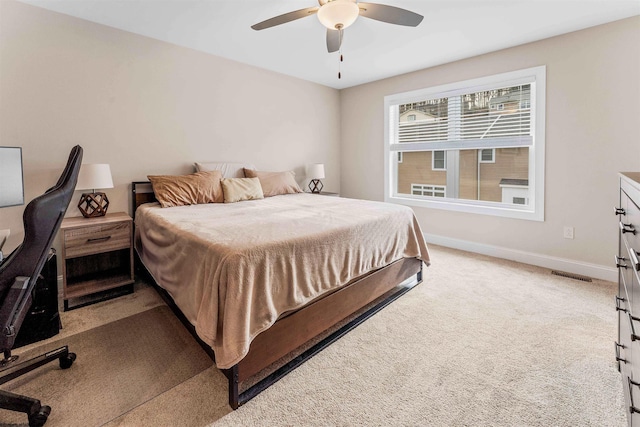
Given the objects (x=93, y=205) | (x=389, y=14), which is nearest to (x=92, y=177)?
(x=93, y=205)

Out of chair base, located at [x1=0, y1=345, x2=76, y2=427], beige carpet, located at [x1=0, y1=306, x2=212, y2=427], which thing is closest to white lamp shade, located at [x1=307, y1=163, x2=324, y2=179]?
beige carpet, located at [x1=0, y1=306, x2=212, y2=427]

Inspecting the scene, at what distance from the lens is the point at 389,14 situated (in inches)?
83.1

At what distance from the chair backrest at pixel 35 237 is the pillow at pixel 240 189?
6.90ft

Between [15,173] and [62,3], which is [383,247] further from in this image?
[62,3]

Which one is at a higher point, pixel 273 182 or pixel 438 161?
pixel 438 161

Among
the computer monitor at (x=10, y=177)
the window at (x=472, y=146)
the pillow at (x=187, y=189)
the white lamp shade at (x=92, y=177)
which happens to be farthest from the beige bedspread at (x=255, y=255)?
the window at (x=472, y=146)

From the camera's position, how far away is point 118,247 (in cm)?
268

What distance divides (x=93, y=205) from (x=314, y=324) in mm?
2406

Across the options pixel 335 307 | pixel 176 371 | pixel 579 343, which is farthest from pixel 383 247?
pixel 176 371

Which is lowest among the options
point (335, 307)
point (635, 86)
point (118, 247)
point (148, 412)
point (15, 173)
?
point (148, 412)

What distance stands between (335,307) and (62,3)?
3.31 m

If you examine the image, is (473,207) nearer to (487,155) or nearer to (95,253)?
(487,155)

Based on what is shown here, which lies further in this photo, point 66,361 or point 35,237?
point 66,361

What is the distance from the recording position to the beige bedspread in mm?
1466
